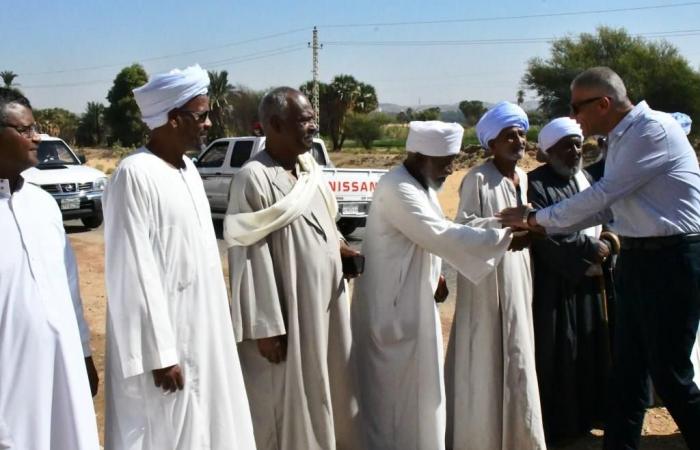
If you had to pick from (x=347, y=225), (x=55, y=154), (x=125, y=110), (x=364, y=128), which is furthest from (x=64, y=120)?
(x=347, y=225)

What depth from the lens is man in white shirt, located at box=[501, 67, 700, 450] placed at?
3.71 m

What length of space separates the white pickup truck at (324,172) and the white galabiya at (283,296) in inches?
309

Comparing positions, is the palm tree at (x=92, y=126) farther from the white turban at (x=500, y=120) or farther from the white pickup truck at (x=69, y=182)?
the white turban at (x=500, y=120)

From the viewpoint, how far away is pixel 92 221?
48.6 ft

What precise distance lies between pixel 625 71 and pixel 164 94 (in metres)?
42.1

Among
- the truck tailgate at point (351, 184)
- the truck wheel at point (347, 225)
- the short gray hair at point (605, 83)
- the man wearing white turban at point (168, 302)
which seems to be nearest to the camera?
the man wearing white turban at point (168, 302)

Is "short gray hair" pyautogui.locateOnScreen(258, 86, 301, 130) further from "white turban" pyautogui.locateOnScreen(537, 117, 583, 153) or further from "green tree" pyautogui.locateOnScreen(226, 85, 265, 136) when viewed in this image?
"green tree" pyautogui.locateOnScreen(226, 85, 265, 136)

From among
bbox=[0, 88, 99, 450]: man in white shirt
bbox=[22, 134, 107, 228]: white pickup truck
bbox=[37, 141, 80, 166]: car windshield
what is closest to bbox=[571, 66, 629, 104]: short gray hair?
bbox=[0, 88, 99, 450]: man in white shirt

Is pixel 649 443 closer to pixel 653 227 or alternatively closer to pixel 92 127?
pixel 653 227

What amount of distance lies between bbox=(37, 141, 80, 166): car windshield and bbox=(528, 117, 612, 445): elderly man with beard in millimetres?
12135

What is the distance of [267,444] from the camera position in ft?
11.8

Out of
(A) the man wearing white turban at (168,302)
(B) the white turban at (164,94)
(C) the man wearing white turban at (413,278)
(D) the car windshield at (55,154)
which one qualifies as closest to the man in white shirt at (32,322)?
(A) the man wearing white turban at (168,302)

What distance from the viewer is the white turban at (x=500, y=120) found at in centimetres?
413

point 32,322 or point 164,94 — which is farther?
point 164,94
